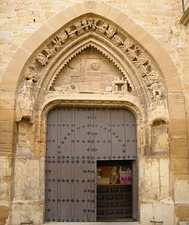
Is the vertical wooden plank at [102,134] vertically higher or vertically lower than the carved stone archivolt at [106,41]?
lower

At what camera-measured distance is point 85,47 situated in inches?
257

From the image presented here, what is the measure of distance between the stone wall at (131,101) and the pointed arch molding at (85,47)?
19 millimetres

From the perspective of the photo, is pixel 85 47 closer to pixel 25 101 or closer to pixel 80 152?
pixel 25 101

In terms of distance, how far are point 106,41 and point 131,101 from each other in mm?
1263

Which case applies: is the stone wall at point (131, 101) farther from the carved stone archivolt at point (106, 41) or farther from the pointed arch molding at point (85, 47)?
the carved stone archivolt at point (106, 41)

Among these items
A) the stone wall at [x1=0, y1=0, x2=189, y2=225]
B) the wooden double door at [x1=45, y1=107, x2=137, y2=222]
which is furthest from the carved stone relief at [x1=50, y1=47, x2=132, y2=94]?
the wooden double door at [x1=45, y1=107, x2=137, y2=222]

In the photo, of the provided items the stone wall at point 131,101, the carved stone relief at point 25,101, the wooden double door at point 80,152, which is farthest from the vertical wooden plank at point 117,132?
the carved stone relief at point 25,101

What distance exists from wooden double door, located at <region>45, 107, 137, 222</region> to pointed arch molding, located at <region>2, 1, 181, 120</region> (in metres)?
0.62

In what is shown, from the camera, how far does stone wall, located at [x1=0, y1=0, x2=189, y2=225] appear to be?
5656 millimetres

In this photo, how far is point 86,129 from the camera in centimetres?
643

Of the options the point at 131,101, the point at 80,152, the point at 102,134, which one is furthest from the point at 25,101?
the point at 131,101

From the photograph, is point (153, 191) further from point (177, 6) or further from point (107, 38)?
point (177, 6)

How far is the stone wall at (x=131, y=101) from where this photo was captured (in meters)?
5.66

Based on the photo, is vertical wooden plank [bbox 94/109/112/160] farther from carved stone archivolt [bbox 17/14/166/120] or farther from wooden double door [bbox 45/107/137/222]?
carved stone archivolt [bbox 17/14/166/120]
